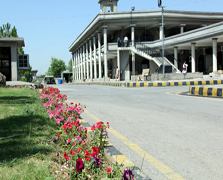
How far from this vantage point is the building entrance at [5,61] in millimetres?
31072

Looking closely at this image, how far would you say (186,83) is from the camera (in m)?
23.5

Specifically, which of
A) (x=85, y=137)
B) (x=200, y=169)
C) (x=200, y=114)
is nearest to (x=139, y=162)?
(x=200, y=169)

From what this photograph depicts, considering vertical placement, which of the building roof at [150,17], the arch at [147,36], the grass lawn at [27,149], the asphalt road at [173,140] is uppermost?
the building roof at [150,17]

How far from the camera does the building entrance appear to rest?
31.1m

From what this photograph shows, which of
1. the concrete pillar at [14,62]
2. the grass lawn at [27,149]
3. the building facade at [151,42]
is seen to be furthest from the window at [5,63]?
the grass lawn at [27,149]

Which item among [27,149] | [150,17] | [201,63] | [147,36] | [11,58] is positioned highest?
[150,17]

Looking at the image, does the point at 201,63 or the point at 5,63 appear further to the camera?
the point at 201,63

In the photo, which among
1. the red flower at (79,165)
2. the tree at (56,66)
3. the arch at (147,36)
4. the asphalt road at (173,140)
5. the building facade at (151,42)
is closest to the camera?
the red flower at (79,165)

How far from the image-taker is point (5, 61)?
31562 millimetres

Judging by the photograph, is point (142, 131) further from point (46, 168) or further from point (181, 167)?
point (46, 168)

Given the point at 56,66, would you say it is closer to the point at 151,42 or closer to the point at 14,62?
the point at 151,42

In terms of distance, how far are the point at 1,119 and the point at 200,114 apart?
512 cm

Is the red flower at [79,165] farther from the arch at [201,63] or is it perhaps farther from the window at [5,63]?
the arch at [201,63]

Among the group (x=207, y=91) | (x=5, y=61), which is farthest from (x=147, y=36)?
(x=207, y=91)
